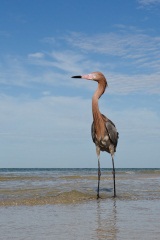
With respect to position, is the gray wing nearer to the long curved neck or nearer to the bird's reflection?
the long curved neck

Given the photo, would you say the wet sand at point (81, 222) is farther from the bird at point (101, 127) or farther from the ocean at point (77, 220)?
the bird at point (101, 127)

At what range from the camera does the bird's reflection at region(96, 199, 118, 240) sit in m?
4.90

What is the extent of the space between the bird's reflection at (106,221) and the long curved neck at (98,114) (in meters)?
A: 2.81

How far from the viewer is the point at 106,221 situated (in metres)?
5.96

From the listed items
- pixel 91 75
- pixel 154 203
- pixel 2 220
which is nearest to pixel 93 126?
pixel 91 75

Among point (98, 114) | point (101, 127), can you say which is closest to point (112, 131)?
point (101, 127)

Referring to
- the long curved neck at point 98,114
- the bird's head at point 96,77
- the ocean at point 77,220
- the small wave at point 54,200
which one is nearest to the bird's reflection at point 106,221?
the ocean at point 77,220

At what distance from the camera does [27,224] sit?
5742 mm

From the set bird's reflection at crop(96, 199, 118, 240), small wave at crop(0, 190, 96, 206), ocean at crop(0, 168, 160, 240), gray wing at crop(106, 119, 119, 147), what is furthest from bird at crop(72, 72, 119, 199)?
bird's reflection at crop(96, 199, 118, 240)

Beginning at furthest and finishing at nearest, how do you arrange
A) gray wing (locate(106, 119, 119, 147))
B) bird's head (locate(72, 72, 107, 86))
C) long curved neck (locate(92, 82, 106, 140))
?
gray wing (locate(106, 119, 119, 147)), long curved neck (locate(92, 82, 106, 140)), bird's head (locate(72, 72, 107, 86))

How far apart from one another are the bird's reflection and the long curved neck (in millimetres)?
2810

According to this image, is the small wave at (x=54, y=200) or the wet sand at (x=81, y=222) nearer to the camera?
the wet sand at (x=81, y=222)

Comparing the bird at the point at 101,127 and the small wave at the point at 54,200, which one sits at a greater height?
the bird at the point at 101,127

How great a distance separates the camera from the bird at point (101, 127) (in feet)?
34.1
